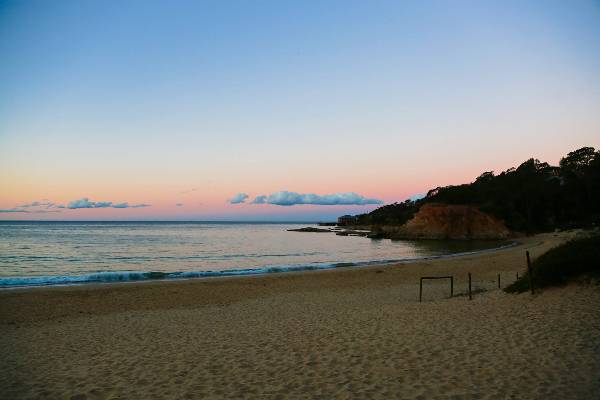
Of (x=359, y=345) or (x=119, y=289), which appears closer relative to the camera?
(x=359, y=345)

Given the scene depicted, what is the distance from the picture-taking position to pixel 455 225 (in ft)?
253

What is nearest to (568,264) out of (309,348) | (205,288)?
(309,348)

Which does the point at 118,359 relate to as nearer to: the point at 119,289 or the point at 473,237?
the point at 119,289

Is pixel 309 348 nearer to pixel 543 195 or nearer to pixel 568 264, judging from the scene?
pixel 568 264

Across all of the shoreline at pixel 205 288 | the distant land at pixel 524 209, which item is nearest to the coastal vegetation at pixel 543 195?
the distant land at pixel 524 209

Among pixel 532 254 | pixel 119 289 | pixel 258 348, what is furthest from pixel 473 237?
pixel 258 348

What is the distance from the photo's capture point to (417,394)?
21.6ft

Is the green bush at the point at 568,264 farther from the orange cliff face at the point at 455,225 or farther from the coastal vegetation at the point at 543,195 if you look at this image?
the orange cliff face at the point at 455,225

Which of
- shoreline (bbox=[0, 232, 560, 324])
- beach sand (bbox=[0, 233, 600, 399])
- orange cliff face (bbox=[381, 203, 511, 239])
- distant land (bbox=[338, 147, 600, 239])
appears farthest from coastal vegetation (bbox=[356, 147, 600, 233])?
beach sand (bbox=[0, 233, 600, 399])

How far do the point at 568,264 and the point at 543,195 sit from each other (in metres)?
80.1

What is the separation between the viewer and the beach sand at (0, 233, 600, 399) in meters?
7.12

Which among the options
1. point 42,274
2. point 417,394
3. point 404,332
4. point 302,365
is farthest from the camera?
point 42,274

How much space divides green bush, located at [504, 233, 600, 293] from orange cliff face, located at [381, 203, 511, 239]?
65.1 m

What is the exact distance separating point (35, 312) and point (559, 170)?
4380 inches
